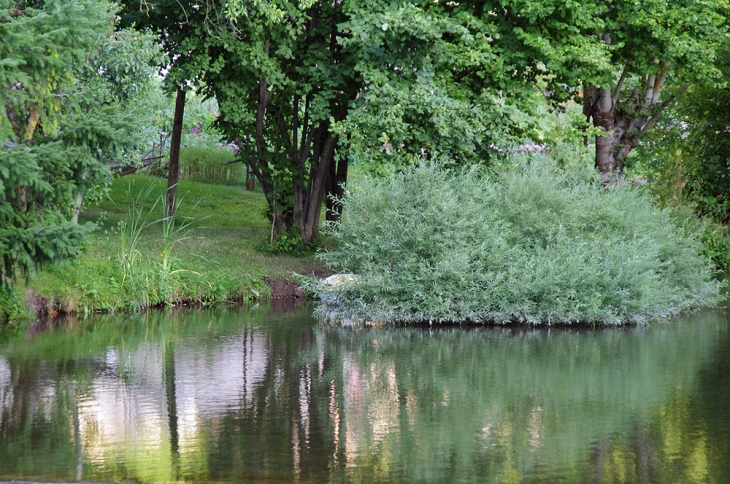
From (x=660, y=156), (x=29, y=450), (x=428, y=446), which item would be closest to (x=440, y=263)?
(x=428, y=446)

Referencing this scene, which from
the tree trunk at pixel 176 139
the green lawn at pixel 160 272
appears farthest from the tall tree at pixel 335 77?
the green lawn at pixel 160 272

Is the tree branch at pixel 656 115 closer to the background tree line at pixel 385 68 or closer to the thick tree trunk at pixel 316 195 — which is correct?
the background tree line at pixel 385 68

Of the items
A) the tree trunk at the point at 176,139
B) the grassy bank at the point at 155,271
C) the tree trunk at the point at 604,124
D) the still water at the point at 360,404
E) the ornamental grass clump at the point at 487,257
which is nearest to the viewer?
the still water at the point at 360,404

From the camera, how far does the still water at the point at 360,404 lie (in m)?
5.82

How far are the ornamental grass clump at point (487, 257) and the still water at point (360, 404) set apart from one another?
496 mm

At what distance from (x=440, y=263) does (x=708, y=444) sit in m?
5.84

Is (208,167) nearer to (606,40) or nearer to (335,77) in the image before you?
(335,77)

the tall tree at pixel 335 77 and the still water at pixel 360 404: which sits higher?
the tall tree at pixel 335 77

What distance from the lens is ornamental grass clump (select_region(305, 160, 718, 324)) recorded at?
39.8ft

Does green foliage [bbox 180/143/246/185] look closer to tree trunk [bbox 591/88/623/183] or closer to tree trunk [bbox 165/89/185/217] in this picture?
tree trunk [bbox 165/89/185/217]

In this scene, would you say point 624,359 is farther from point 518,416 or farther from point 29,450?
point 29,450

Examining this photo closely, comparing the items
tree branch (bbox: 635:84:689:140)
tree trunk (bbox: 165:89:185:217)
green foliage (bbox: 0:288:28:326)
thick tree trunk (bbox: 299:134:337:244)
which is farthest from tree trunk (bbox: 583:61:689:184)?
green foliage (bbox: 0:288:28:326)

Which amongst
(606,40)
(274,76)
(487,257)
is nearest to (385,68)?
(274,76)

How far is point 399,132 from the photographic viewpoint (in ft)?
47.6
